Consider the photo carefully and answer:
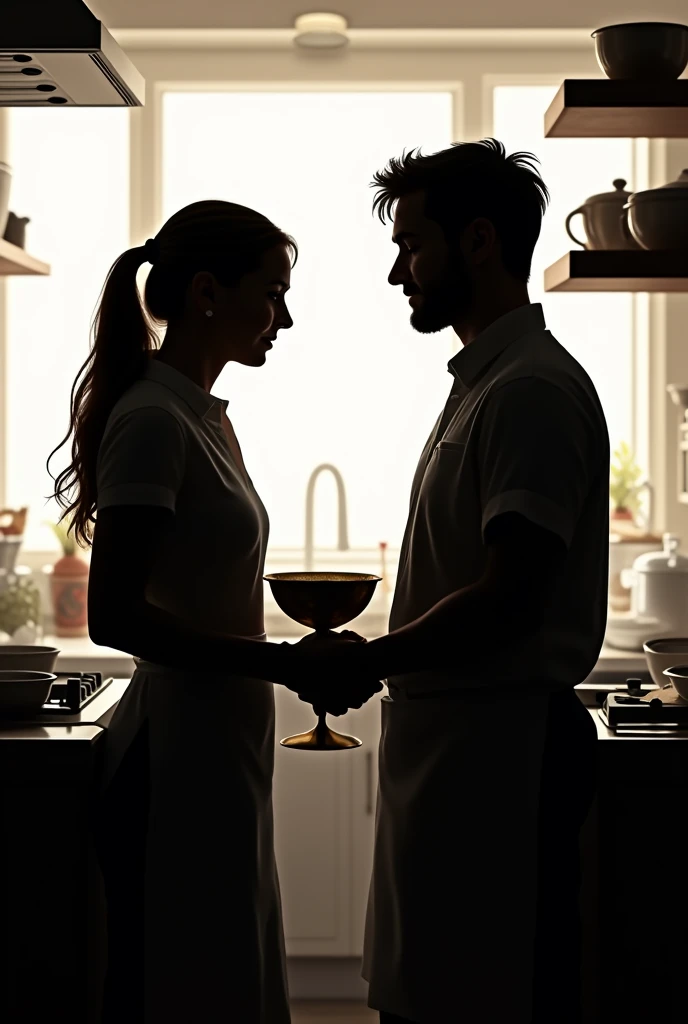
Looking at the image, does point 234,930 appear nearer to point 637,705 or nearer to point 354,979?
point 637,705

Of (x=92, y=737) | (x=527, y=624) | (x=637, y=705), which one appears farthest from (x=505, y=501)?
(x=92, y=737)

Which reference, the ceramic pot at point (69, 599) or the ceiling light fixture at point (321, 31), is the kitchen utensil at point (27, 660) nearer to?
the ceramic pot at point (69, 599)

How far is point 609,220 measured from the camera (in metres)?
2.48

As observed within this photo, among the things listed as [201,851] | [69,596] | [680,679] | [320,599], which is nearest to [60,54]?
[320,599]

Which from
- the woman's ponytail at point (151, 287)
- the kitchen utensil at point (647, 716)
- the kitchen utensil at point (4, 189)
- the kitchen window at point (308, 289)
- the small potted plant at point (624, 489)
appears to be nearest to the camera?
the woman's ponytail at point (151, 287)

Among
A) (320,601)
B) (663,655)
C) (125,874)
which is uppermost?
(320,601)

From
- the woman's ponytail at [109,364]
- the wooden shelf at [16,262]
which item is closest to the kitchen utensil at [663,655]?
the woman's ponytail at [109,364]

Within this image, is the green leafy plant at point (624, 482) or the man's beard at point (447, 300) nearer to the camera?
the man's beard at point (447, 300)

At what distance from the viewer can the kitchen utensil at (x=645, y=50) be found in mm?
2236

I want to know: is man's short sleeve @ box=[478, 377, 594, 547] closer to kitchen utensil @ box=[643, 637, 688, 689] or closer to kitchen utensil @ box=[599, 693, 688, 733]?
kitchen utensil @ box=[599, 693, 688, 733]

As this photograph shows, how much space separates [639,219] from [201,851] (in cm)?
153

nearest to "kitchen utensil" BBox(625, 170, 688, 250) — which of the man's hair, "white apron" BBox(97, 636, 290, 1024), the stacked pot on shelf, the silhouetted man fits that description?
the stacked pot on shelf

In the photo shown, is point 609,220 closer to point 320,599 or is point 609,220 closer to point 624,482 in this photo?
point 624,482

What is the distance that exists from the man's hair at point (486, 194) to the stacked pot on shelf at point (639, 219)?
76cm
